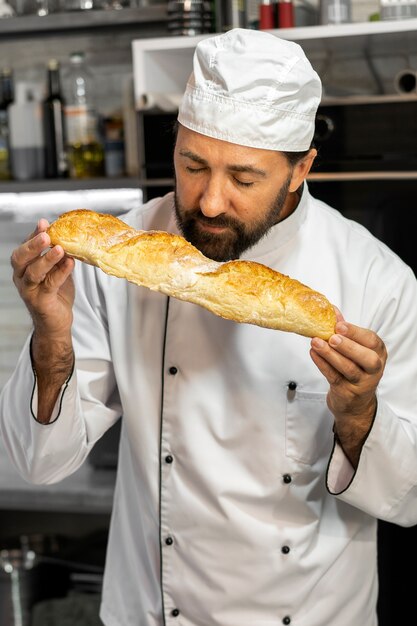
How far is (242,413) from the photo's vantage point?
5.67ft

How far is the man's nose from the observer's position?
1.47 meters

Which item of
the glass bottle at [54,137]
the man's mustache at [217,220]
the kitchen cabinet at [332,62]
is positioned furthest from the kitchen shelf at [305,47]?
the man's mustache at [217,220]

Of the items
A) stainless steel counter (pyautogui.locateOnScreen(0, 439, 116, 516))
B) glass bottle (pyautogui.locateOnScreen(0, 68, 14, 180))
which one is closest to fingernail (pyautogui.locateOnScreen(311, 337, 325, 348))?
stainless steel counter (pyautogui.locateOnScreen(0, 439, 116, 516))

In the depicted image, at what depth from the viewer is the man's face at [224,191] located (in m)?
1.49

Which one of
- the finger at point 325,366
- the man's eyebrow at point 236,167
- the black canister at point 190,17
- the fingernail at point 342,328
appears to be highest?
the black canister at point 190,17

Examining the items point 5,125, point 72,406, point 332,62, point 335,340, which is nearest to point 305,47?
point 332,62

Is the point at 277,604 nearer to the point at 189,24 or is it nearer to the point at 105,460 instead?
the point at 105,460

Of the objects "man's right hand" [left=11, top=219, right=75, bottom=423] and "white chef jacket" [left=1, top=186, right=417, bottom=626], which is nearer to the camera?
"man's right hand" [left=11, top=219, right=75, bottom=423]

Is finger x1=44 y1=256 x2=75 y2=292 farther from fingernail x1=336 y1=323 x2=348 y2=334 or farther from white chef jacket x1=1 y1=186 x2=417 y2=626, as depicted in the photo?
fingernail x1=336 y1=323 x2=348 y2=334

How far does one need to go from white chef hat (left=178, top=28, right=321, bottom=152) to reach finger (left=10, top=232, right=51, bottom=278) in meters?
0.31

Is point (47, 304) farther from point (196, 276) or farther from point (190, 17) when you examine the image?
point (190, 17)

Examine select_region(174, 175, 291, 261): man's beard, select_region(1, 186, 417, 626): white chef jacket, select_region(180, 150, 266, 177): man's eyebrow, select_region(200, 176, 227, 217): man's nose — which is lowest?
select_region(1, 186, 417, 626): white chef jacket

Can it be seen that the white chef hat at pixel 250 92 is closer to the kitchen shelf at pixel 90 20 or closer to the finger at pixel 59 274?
the finger at pixel 59 274

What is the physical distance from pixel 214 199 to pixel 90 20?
1.85 m
